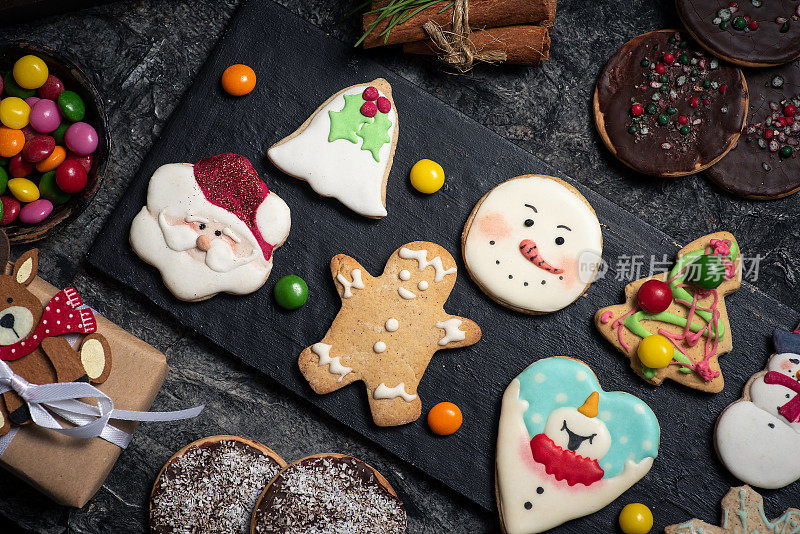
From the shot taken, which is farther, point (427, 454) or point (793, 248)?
point (793, 248)

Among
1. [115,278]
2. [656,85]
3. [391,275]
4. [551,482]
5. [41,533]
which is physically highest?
[656,85]

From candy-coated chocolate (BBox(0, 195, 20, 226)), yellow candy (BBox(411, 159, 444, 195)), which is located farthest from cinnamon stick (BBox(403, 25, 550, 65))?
candy-coated chocolate (BBox(0, 195, 20, 226))

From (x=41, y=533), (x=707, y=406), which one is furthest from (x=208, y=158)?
(x=707, y=406)

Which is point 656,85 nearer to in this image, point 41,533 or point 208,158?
point 208,158

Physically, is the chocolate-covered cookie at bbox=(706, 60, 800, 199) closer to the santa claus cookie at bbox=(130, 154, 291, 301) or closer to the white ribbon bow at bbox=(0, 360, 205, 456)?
the santa claus cookie at bbox=(130, 154, 291, 301)

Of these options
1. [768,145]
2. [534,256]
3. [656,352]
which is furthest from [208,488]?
[768,145]

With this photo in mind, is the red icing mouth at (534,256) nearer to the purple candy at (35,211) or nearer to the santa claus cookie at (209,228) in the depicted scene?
the santa claus cookie at (209,228)
